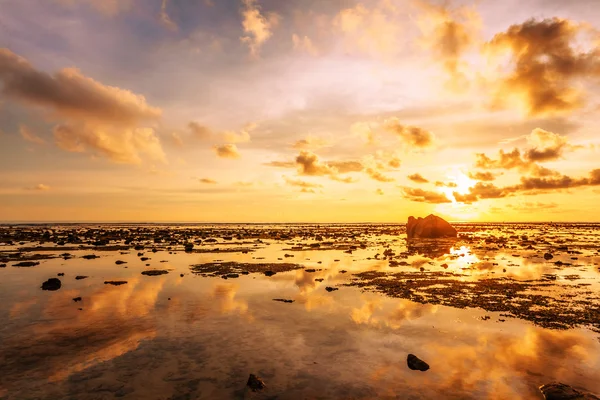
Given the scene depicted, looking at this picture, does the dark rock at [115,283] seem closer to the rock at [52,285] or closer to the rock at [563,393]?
the rock at [52,285]

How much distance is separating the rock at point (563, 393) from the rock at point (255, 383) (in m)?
7.96

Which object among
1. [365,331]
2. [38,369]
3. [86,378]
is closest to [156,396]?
[86,378]

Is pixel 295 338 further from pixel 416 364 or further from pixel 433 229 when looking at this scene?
pixel 433 229

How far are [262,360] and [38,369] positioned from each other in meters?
7.27

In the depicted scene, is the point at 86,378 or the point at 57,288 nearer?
the point at 86,378

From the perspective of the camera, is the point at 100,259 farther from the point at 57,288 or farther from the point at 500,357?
the point at 500,357

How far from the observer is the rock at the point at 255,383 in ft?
32.3

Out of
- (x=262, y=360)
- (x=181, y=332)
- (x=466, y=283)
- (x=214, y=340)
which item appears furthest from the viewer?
(x=466, y=283)

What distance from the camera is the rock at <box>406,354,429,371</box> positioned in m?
11.1

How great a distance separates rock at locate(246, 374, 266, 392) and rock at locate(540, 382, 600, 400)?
26.1 ft

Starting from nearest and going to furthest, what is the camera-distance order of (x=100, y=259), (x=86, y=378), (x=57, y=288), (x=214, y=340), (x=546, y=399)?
(x=546, y=399) < (x=86, y=378) < (x=214, y=340) < (x=57, y=288) < (x=100, y=259)

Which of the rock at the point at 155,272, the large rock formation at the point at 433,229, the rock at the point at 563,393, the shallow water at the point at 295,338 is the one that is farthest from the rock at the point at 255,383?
the large rock formation at the point at 433,229

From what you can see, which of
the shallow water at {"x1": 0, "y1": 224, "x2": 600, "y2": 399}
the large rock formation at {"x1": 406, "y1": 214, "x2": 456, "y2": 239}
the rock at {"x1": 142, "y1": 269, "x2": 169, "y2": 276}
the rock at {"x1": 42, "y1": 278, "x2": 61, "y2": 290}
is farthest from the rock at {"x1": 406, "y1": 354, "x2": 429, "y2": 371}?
the large rock formation at {"x1": 406, "y1": 214, "x2": 456, "y2": 239}

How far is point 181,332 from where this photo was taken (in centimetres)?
1463
